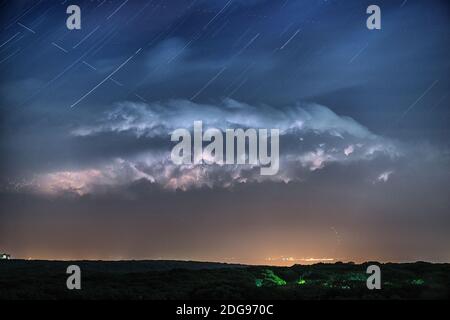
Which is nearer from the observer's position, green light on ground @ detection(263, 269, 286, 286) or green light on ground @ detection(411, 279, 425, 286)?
green light on ground @ detection(411, 279, 425, 286)

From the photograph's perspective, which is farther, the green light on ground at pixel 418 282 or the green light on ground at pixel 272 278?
the green light on ground at pixel 272 278

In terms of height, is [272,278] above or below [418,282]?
above

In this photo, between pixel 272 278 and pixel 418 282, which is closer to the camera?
pixel 418 282
